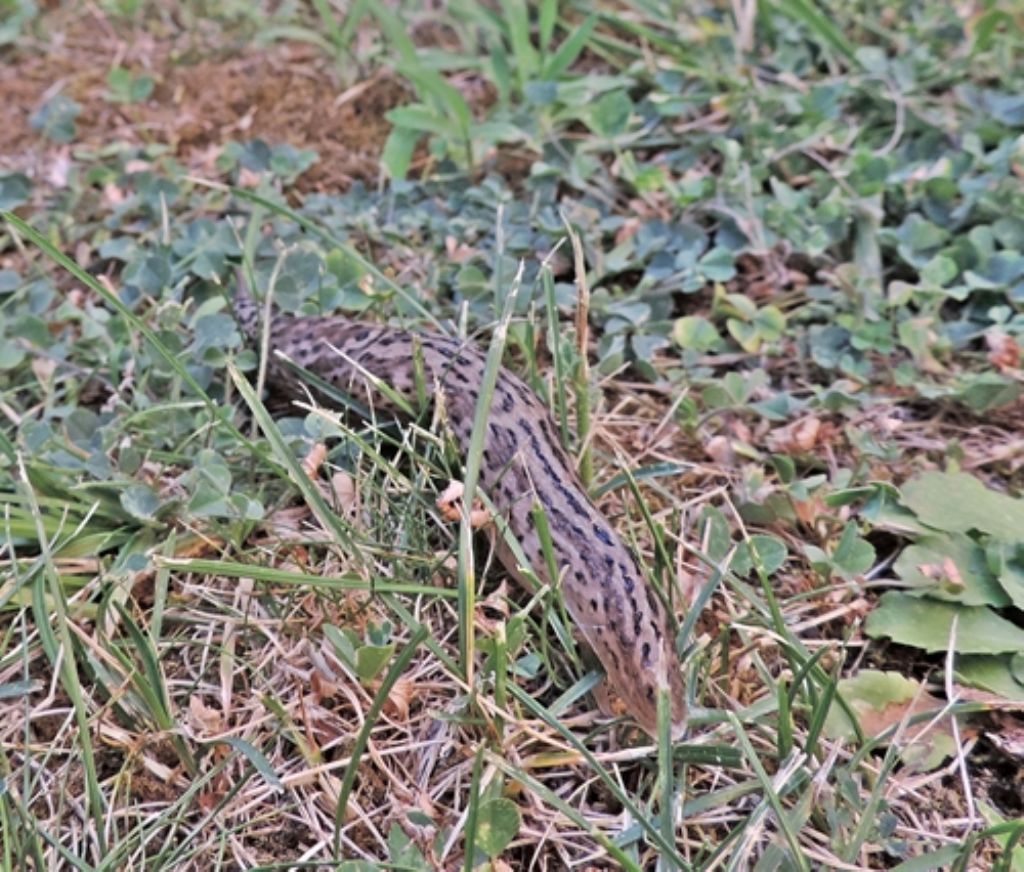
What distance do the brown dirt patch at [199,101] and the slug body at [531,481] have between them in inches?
35.5

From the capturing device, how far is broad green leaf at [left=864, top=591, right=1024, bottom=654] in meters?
2.44

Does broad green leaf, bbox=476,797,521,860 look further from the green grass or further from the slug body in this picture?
the slug body

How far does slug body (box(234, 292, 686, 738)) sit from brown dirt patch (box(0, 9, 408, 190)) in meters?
0.90

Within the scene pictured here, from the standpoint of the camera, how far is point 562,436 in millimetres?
2770

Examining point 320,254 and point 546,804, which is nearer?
point 546,804

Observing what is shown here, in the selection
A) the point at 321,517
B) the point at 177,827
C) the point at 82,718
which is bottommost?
the point at 177,827

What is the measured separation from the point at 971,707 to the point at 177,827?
1543mm


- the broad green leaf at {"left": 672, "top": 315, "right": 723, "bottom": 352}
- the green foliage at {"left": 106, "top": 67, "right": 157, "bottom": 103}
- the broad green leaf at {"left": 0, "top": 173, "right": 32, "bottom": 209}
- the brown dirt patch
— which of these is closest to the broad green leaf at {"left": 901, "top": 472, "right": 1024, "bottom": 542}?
the broad green leaf at {"left": 672, "top": 315, "right": 723, "bottom": 352}

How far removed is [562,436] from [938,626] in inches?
36.8

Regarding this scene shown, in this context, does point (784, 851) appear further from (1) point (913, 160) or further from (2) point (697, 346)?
(1) point (913, 160)

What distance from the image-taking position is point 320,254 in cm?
342

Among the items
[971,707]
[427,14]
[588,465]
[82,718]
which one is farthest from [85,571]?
[427,14]

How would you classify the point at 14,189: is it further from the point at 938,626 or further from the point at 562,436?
the point at 938,626

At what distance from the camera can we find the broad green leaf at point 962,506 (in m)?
2.63
